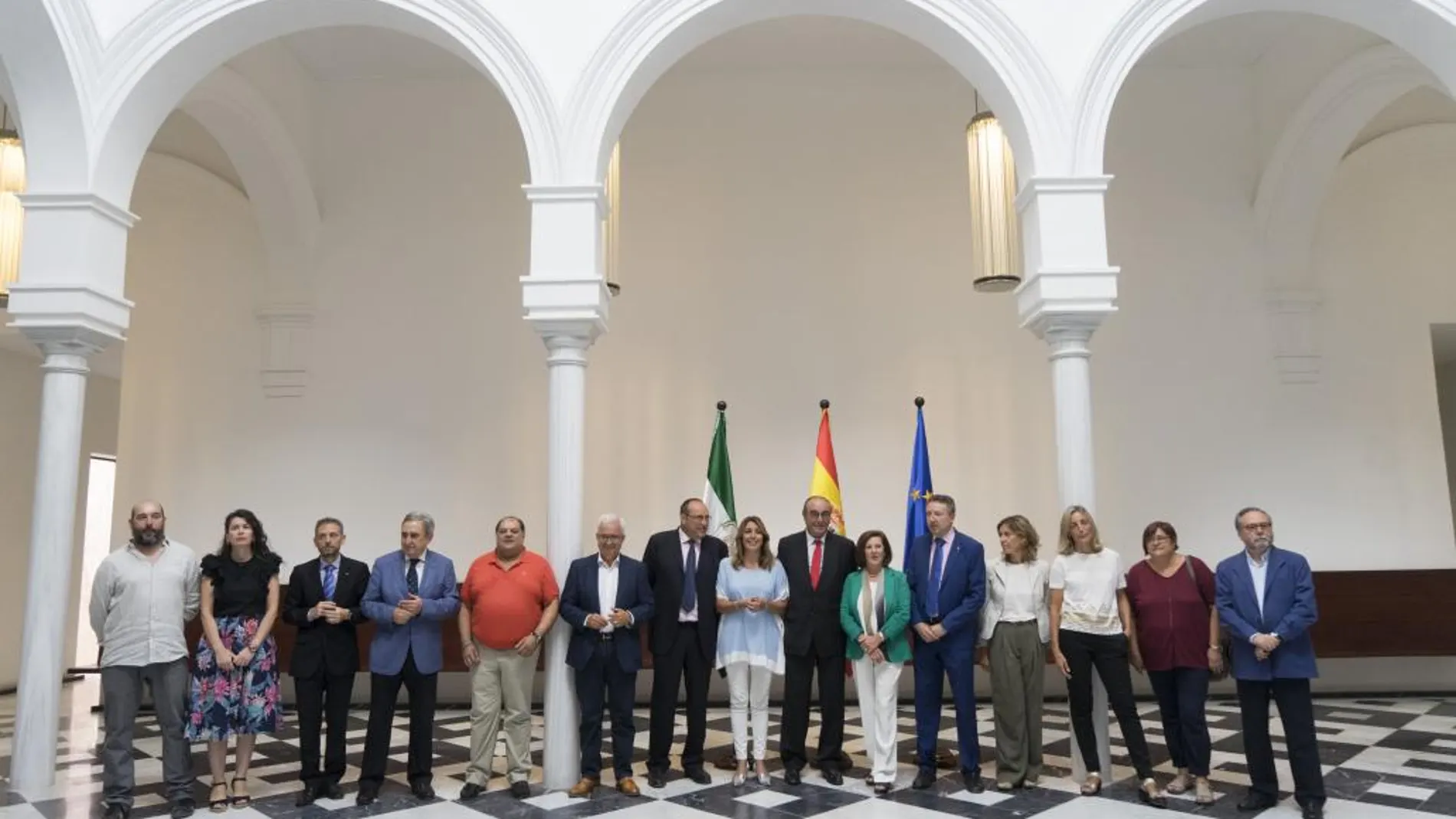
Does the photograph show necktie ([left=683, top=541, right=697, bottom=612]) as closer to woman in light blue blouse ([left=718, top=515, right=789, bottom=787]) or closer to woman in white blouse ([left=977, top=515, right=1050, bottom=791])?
woman in light blue blouse ([left=718, top=515, right=789, bottom=787])

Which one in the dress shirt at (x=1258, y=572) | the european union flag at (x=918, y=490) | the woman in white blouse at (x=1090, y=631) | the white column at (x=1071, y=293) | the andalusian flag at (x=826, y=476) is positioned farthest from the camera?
the andalusian flag at (x=826, y=476)

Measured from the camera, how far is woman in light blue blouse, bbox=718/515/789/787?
17.5ft

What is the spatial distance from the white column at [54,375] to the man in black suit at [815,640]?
3.85 metres

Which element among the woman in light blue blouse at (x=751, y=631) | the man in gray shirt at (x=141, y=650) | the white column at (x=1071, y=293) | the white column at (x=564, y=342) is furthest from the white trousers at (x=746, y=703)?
the man in gray shirt at (x=141, y=650)

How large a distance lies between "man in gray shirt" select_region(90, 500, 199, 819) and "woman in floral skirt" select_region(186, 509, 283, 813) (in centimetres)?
11

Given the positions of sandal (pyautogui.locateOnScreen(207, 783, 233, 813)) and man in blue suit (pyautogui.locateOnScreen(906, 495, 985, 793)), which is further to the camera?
man in blue suit (pyautogui.locateOnScreen(906, 495, 985, 793))

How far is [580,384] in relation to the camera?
5.62 metres

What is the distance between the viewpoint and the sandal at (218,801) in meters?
4.88

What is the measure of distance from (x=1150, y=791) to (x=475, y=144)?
703 cm

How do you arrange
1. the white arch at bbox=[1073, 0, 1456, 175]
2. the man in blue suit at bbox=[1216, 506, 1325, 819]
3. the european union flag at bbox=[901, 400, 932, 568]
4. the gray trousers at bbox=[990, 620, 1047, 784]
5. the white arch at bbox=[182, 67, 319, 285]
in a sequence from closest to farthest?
the man in blue suit at bbox=[1216, 506, 1325, 819] → the gray trousers at bbox=[990, 620, 1047, 784] → the white arch at bbox=[1073, 0, 1456, 175] → the european union flag at bbox=[901, 400, 932, 568] → the white arch at bbox=[182, 67, 319, 285]

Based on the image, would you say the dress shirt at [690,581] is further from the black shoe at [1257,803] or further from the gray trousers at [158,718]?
the black shoe at [1257,803]

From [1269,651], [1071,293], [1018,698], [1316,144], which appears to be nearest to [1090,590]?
[1018,698]

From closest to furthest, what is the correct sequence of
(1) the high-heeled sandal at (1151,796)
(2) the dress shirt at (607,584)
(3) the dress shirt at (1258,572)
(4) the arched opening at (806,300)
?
(3) the dress shirt at (1258,572)
(1) the high-heeled sandal at (1151,796)
(2) the dress shirt at (607,584)
(4) the arched opening at (806,300)

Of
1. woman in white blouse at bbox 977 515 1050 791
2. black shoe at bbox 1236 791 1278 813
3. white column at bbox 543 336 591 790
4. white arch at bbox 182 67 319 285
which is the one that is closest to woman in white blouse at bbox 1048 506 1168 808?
woman in white blouse at bbox 977 515 1050 791
